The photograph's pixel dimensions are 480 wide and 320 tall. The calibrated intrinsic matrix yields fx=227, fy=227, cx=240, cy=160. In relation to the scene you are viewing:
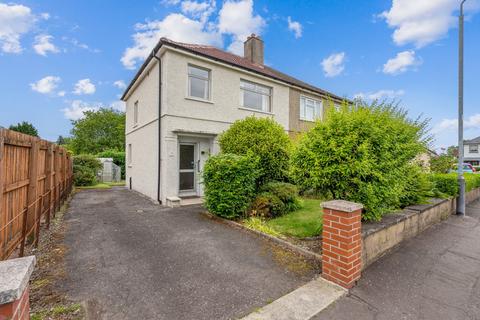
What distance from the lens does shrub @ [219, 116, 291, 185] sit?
743 centimetres

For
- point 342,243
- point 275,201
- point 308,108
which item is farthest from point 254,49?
point 342,243

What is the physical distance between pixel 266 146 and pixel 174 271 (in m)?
4.91

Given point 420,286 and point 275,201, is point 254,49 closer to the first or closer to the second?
point 275,201

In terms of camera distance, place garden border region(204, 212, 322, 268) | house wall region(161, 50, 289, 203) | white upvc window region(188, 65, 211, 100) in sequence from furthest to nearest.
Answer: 1. white upvc window region(188, 65, 211, 100)
2. house wall region(161, 50, 289, 203)
3. garden border region(204, 212, 322, 268)

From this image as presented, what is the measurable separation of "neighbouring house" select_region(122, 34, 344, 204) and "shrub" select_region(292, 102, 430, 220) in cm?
266

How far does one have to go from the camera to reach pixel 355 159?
4.02 metres

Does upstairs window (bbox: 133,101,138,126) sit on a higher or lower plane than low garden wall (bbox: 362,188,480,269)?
higher

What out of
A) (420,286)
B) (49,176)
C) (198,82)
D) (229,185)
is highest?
(198,82)

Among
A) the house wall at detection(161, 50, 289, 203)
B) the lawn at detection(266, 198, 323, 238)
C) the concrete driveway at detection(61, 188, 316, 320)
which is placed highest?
the house wall at detection(161, 50, 289, 203)

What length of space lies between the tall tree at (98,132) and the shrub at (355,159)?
114 feet

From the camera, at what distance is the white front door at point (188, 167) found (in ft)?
29.0

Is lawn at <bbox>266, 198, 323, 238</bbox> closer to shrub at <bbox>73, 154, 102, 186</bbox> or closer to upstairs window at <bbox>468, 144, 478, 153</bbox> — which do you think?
shrub at <bbox>73, 154, 102, 186</bbox>

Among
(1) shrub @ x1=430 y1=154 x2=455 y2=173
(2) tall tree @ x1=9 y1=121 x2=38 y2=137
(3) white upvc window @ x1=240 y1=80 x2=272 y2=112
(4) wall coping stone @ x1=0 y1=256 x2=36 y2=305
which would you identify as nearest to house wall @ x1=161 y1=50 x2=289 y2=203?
(3) white upvc window @ x1=240 y1=80 x2=272 y2=112

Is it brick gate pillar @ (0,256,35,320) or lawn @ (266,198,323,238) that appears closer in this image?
brick gate pillar @ (0,256,35,320)
